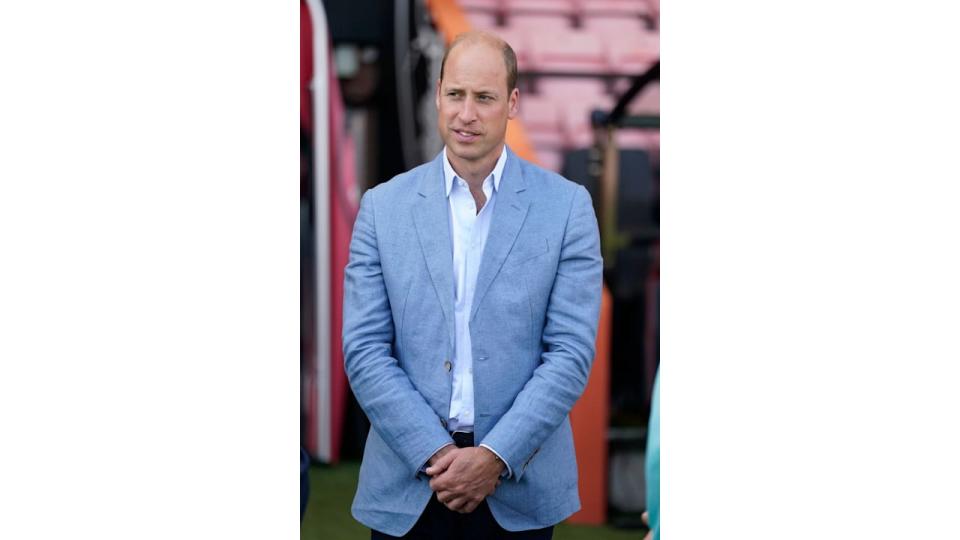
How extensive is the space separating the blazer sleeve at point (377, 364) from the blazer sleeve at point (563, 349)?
0.14 meters

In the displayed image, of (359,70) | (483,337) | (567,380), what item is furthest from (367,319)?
(359,70)

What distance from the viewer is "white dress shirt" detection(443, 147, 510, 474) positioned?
2641mm

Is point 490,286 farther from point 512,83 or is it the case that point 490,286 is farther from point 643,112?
point 643,112

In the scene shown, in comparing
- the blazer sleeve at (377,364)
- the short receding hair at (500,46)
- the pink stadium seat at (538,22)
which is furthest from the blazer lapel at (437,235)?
the pink stadium seat at (538,22)

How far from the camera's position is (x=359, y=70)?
3225 millimetres

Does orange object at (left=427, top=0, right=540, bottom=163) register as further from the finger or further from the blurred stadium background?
the finger

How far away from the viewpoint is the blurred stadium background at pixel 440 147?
9.96ft

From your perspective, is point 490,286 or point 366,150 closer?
point 490,286

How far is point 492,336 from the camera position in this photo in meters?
2.64

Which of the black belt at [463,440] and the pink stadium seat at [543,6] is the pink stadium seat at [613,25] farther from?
the black belt at [463,440]

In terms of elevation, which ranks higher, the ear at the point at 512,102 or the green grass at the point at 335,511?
the ear at the point at 512,102

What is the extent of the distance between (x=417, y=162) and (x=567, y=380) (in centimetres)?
77

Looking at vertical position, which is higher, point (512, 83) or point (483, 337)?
point (512, 83)

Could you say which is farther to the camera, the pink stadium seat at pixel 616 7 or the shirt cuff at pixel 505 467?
the pink stadium seat at pixel 616 7
